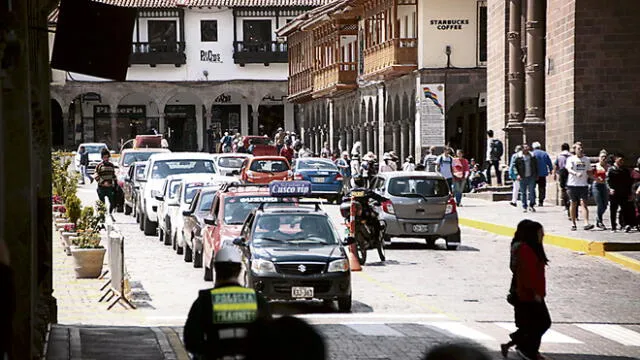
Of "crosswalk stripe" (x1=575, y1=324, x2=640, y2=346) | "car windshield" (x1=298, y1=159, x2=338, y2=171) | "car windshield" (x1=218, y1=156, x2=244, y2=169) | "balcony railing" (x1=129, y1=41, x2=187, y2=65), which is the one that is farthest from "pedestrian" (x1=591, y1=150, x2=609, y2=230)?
"balcony railing" (x1=129, y1=41, x2=187, y2=65)

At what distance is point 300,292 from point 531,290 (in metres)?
4.57

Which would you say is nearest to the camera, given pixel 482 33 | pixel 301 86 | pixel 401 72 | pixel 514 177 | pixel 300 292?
pixel 300 292

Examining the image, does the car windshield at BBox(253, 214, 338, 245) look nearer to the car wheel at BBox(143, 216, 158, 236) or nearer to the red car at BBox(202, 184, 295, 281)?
the red car at BBox(202, 184, 295, 281)

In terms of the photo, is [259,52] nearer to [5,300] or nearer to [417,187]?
[417,187]

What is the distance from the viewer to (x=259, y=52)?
3191 inches

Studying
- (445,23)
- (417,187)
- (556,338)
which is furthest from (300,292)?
(445,23)

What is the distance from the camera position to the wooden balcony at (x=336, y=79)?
63531 mm

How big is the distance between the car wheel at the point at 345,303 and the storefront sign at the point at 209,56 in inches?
2539

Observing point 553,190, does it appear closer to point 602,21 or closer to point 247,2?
point 602,21

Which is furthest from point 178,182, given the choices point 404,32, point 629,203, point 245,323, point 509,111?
point 404,32

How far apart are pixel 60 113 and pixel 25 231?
239ft

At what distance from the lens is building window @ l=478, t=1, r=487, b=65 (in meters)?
50.7

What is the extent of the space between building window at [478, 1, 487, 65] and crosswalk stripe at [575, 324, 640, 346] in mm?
35635

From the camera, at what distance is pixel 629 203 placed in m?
26.3
